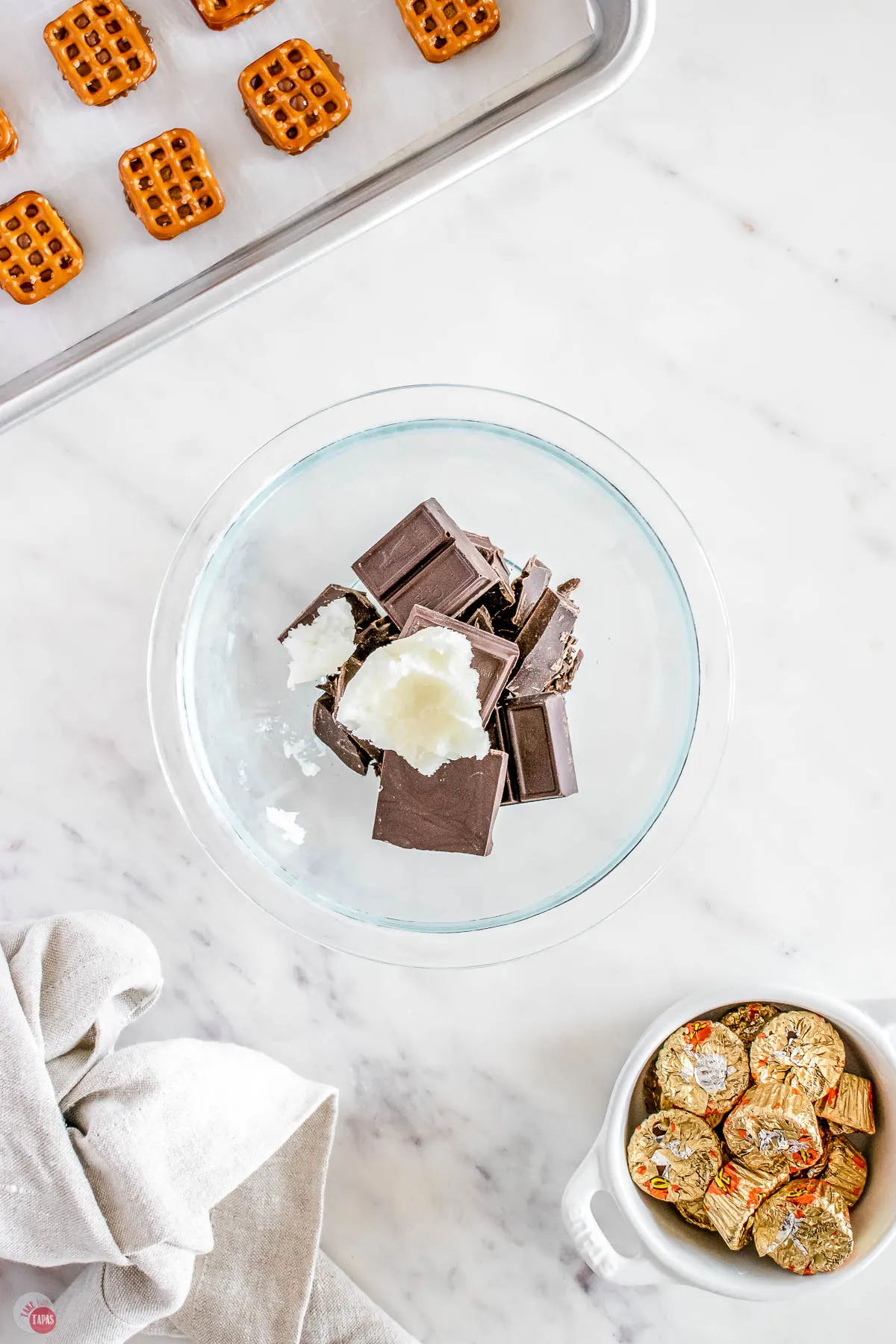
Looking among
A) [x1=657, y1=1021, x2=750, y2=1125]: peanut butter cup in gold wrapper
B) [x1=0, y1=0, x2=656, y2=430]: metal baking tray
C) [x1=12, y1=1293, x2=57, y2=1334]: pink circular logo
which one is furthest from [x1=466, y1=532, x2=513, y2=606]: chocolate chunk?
[x1=12, y1=1293, x2=57, y2=1334]: pink circular logo

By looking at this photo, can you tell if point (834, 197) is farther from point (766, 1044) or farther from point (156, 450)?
point (766, 1044)

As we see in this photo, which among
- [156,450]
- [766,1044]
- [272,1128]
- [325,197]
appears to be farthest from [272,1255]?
[325,197]

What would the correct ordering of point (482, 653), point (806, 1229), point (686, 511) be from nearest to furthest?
1. point (482, 653)
2. point (806, 1229)
3. point (686, 511)

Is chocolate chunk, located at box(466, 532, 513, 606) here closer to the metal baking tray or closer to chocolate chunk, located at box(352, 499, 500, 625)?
chocolate chunk, located at box(352, 499, 500, 625)

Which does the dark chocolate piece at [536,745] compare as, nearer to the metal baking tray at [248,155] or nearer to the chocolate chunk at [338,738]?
the chocolate chunk at [338,738]

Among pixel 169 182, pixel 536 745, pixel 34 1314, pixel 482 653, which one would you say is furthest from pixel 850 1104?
pixel 169 182

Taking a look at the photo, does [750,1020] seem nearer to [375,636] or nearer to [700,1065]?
[700,1065]
